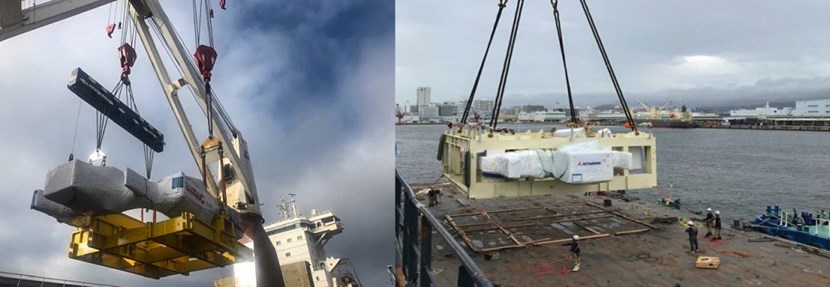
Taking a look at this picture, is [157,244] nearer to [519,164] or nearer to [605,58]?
[519,164]

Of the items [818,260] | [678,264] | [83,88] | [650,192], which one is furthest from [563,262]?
[650,192]

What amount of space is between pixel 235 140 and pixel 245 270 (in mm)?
1136

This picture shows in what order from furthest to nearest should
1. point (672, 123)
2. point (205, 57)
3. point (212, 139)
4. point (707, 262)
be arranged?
point (672, 123) → point (707, 262) → point (212, 139) → point (205, 57)

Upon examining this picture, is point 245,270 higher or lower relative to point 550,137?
lower

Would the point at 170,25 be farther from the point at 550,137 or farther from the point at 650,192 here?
the point at 650,192

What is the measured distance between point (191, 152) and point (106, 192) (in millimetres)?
2352

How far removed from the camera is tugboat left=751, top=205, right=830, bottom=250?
948 cm

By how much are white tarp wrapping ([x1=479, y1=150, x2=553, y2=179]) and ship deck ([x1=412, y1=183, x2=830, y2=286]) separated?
119 cm

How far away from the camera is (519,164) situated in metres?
4.86

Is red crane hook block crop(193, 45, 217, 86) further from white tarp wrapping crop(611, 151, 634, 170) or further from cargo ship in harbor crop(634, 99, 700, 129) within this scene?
cargo ship in harbor crop(634, 99, 700, 129)

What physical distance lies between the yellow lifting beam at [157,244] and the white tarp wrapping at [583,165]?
9.93ft

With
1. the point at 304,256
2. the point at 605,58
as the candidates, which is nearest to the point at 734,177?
the point at 605,58

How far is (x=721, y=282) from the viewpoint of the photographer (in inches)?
209

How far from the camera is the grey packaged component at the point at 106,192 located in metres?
1.73
